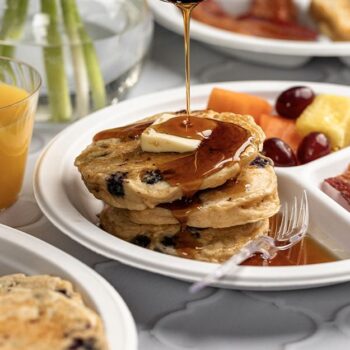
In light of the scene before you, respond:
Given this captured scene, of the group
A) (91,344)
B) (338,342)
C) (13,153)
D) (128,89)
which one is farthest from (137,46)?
(91,344)

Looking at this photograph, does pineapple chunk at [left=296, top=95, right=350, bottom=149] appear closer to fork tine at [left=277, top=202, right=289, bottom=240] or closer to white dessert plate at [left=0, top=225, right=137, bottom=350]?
fork tine at [left=277, top=202, right=289, bottom=240]

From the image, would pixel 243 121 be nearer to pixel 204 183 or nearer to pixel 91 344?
pixel 204 183

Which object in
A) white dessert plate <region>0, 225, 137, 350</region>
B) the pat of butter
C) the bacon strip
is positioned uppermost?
the pat of butter

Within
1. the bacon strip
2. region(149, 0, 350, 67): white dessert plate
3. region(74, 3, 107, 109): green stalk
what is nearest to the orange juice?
region(74, 3, 107, 109): green stalk

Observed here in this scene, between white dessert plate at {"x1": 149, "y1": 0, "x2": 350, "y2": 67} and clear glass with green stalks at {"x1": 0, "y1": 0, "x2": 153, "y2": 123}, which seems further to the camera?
white dessert plate at {"x1": 149, "y1": 0, "x2": 350, "y2": 67}

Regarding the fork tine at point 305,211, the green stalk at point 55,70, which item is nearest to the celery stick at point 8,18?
the green stalk at point 55,70
